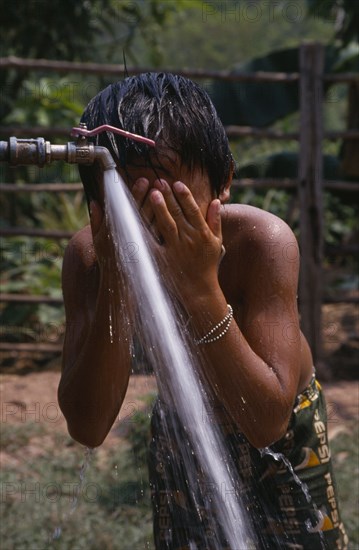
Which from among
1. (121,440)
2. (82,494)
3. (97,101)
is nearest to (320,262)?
(121,440)

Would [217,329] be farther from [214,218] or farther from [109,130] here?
[109,130]

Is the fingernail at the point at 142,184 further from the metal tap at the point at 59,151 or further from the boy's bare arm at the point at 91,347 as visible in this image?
the boy's bare arm at the point at 91,347

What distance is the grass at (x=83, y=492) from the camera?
3.22m

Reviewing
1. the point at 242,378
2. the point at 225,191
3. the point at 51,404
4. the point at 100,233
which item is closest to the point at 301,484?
the point at 242,378

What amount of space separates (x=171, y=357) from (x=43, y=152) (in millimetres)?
549

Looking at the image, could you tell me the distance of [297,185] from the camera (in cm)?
526

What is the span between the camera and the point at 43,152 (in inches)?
59.1

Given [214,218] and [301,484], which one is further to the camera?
[301,484]

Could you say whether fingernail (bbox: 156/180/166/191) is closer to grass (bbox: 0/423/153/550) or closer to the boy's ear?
the boy's ear

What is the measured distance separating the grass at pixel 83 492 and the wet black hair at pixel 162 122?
1468 millimetres

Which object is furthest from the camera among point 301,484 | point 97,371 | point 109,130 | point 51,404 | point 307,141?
point 307,141

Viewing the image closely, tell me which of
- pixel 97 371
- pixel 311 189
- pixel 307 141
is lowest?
pixel 311 189

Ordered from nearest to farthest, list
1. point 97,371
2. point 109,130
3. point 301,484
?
point 109,130, point 97,371, point 301,484

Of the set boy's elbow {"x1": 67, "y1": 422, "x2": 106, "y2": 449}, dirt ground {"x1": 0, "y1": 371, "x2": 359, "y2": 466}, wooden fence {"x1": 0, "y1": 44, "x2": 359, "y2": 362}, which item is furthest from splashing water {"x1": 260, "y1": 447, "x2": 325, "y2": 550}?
wooden fence {"x1": 0, "y1": 44, "x2": 359, "y2": 362}
